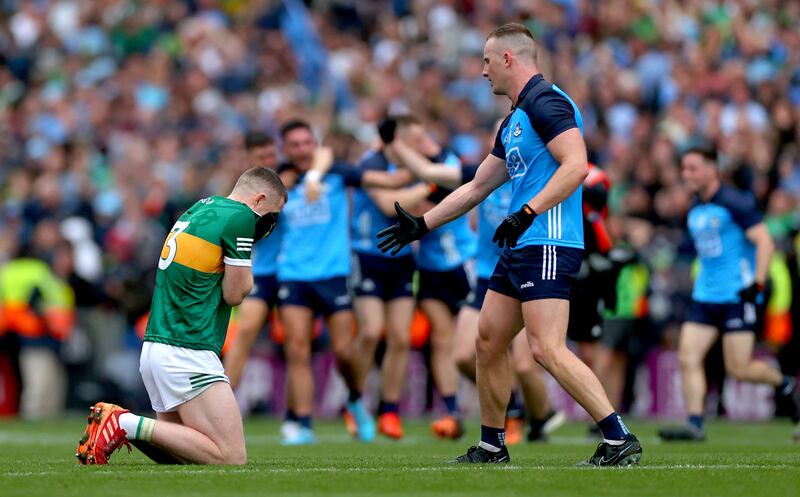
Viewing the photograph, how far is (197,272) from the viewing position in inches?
367

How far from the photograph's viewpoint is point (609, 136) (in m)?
22.5

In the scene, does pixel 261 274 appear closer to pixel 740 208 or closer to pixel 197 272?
pixel 740 208

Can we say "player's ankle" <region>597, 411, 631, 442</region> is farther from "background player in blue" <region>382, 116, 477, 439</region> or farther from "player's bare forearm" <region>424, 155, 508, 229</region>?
"background player in blue" <region>382, 116, 477, 439</region>

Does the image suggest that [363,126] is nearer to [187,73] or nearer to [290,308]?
[187,73]

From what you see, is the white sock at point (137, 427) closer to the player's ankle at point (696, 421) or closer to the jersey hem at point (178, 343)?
the jersey hem at point (178, 343)

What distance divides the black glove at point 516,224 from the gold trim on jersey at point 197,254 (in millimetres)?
1777

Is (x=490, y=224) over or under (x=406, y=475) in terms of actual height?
over

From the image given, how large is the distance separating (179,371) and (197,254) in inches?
28.6

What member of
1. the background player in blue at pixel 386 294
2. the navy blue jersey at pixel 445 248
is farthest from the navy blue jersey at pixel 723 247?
the background player in blue at pixel 386 294

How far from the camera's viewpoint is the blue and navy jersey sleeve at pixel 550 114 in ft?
29.8

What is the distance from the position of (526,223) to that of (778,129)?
13896 mm

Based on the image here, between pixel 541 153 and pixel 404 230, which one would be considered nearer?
pixel 541 153

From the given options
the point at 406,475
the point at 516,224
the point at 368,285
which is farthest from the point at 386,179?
the point at 406,475

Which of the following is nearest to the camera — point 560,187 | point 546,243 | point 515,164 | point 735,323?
point 560,187
